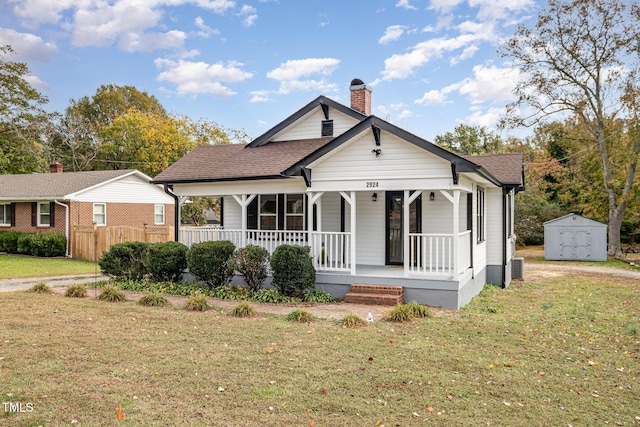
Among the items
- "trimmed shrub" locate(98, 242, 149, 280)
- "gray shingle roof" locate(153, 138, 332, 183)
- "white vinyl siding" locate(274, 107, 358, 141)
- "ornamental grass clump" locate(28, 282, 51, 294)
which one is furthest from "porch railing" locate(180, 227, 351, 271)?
"ornamental grass clump" locate(28, 282, 51, 294)

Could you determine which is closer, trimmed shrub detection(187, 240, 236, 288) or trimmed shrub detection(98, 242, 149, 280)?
trimmed shrub detection(187, 240, 236, 288)

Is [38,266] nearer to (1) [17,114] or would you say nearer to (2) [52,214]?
(2) [52,214]

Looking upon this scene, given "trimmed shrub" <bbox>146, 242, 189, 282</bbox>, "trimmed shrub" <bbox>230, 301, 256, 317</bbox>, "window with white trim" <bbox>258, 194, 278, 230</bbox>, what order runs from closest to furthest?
"trimmed shrub" <bbox>230, 301, 256, 317</bbox> → "trimmed shrub" <bbox>146, 242, 189, 282</bbox> → "window with white trim" <bbox>258, 194, 278, 230</bbox>

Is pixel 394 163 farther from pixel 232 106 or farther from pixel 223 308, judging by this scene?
pixel 232 106

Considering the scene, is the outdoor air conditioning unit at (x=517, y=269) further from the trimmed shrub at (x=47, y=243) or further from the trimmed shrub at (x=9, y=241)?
the trimmed shrub at (x=9, y=241)

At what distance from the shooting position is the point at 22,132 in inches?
1394

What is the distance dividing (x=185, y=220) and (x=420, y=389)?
34789 millimetres

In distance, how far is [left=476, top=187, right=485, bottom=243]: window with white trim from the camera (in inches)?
533

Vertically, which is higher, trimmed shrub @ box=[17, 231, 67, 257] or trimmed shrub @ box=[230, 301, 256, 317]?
trimmed shrub @ box=[17, 231, 67, 257]

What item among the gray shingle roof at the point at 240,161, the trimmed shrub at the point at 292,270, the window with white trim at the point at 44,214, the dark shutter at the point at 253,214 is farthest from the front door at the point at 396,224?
the window with white trim at the point at 44,214

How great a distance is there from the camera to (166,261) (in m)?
12.8

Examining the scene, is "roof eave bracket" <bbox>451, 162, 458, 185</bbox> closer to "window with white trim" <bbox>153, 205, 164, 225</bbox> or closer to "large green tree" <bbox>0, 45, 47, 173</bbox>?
"window with white trim" <bbox>153, 205, 164, 225</bbox>

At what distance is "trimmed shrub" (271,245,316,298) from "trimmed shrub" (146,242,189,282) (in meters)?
3.11

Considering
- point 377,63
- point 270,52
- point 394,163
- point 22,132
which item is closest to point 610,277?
point 394,163
